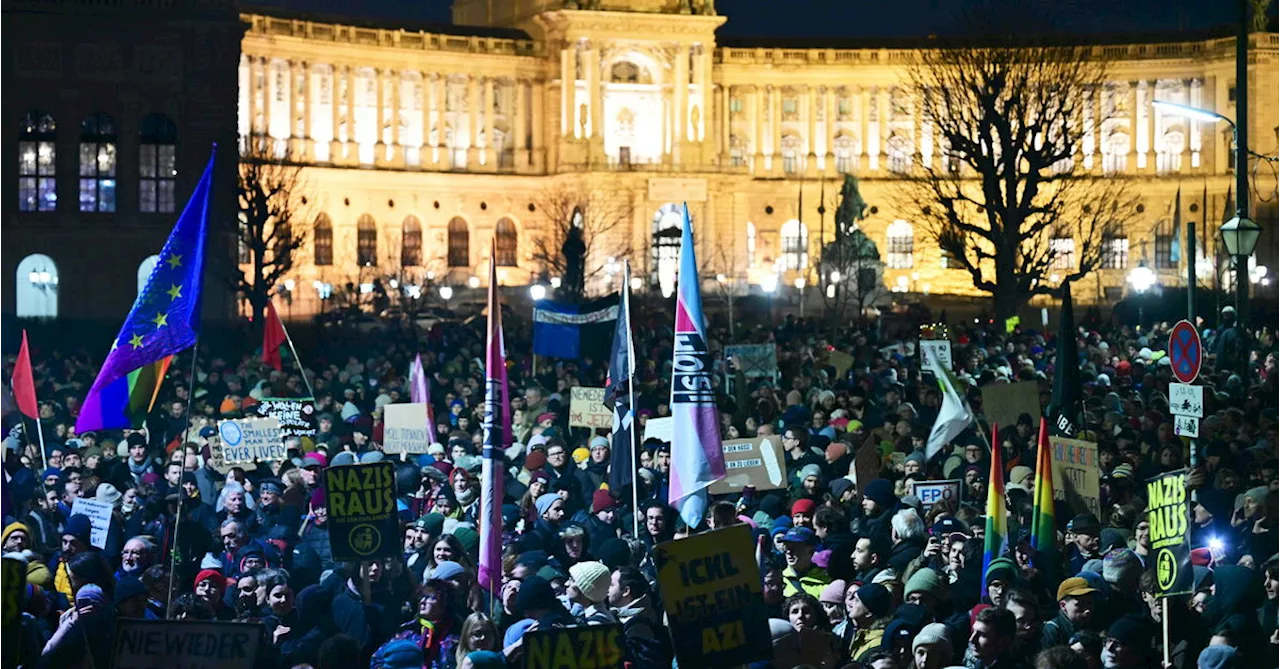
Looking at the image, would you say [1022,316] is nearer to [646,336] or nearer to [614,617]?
[646,336]

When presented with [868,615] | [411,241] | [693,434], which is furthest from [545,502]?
[411,241]

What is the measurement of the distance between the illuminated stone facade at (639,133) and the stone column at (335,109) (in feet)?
0.33

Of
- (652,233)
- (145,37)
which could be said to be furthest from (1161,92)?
(145,37)

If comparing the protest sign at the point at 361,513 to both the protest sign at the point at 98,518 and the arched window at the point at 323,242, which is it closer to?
the protest sign at the point at 98,518

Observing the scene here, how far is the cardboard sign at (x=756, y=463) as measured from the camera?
19.7m

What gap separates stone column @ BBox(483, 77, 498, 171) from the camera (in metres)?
107

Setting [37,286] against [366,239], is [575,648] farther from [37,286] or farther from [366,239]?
[366,239]

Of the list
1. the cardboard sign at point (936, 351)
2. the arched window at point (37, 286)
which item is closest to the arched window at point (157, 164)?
the arched window at point (37, 286)

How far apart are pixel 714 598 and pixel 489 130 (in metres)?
96.5

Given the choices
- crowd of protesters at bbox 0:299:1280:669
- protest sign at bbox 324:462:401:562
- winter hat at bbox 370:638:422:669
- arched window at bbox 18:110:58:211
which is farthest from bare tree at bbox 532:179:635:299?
winter hat at bbox 370:638:422:669

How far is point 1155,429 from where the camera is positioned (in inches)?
939

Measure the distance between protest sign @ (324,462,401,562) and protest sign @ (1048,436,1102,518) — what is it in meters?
5.22

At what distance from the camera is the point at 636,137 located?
107 metres

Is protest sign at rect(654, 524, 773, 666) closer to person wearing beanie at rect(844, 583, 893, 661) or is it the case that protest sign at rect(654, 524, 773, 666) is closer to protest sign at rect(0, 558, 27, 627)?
person wearing beanie at rect(844, 583, 893, 661)
